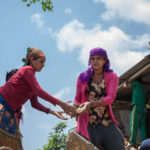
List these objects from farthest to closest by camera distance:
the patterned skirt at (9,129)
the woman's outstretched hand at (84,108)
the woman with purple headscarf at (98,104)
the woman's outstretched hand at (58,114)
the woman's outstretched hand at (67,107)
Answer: the woman's outstretched hand at (58,114) → the woman's outstretched hand at (67,107) → the woman with purple headscarf at (98,104) → the woman's outstretched hand at (84,108) → the patterned skirt at (9,129)

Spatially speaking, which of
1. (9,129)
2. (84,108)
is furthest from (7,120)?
(84,108)

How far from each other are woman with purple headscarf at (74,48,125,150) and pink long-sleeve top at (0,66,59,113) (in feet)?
1.47

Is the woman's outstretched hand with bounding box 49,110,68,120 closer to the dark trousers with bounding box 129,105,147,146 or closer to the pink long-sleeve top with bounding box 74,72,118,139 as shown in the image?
the pink long-sleeve top with bounding box 74,72,118,139

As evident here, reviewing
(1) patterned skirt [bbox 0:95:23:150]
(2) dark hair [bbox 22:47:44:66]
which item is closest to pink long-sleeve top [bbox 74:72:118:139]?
(2) dark hair [bbox 22:47:44:66]

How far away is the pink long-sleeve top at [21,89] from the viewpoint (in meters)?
3.42

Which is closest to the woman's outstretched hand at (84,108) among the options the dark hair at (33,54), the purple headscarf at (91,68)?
the purple headscarf at (91,68)

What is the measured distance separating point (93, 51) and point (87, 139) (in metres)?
1.21

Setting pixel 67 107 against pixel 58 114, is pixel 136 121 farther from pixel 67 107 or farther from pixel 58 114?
pixel 67 107

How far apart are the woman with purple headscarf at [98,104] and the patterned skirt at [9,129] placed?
30.7 inches

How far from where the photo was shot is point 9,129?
334cm

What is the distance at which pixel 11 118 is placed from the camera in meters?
3.40

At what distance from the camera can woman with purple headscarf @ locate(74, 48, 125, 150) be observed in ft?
11.6

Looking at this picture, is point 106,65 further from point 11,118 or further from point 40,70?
point 11,118

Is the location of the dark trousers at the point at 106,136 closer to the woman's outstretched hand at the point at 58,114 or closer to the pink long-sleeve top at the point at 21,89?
the woman's outstretched hand at the point at 58,114
